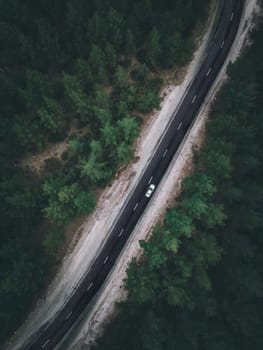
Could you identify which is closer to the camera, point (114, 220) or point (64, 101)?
point (114, 220)

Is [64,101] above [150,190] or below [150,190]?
above

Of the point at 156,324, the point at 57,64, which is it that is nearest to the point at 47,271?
the point at 156,324

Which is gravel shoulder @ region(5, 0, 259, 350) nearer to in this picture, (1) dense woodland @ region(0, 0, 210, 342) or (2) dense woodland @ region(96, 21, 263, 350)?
(1) dense woodland @ region(0, 0, 210, 342)

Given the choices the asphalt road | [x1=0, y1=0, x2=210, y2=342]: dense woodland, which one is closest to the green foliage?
[x1=0, y1=0, x2=210, y2=342]: dense woodland

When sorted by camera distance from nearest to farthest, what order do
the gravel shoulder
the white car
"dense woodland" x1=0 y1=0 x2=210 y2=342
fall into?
"dense woodland" x1=0 y1=0 x2=210 y2=342, the gravel shoulder, the white car

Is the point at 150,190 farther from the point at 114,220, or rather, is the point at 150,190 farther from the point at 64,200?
the point at 64,200

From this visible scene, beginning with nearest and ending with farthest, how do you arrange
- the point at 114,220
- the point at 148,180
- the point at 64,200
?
1. the point at 64,200
2. the point at 114,220
3. the point at 148,180

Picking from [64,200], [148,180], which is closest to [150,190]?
[148,180]
